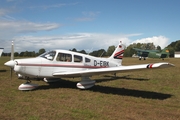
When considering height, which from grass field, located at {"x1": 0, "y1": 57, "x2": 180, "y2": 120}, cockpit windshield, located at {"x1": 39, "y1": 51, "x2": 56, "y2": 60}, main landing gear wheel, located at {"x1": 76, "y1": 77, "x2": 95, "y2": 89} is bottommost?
grass field, located at {"x1": 0, "y1": 57, "x2": 180, "y2": 120}

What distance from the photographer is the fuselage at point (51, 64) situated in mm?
8359

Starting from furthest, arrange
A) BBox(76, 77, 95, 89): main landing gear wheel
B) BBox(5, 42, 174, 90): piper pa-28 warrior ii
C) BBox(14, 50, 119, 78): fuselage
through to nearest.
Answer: BBox(76, 77, 95, 89): main landing gear wheel < BBox(14, 50, 119, 78): fuselage < BBox(5, 42, 174, 90): piper pa-28 warrior ii

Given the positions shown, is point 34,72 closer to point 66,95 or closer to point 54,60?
point 54,60

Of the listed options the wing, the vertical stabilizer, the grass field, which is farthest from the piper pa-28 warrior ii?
the vertical stabilizer

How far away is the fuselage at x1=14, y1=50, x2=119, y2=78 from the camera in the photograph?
8359mm

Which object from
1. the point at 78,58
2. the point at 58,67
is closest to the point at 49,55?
the point at 58,67

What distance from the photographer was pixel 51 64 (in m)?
9.03

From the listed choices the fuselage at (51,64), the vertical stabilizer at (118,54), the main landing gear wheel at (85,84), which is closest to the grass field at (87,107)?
the main landing gear wheel at (85,84)

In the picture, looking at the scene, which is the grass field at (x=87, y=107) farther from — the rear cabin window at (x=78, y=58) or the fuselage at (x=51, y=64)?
the rear cabin window at (x=78, y=58)

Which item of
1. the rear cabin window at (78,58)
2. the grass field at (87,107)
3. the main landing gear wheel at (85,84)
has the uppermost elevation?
the rear cabin window at (78,58)

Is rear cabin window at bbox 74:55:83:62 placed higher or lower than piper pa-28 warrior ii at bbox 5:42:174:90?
higher

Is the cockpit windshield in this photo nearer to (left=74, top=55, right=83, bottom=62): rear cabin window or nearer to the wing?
the wing

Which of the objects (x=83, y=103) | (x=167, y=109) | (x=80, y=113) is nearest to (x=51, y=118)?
(x=80, y=113)

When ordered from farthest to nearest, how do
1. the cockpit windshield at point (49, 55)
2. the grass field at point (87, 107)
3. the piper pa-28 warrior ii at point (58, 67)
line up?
the cockpit windshield at point (49, 55)
the piper pa-28 warrior ii at point (58, 67)
the grass field at point (87, 107)
